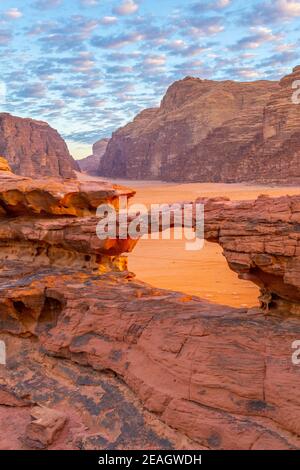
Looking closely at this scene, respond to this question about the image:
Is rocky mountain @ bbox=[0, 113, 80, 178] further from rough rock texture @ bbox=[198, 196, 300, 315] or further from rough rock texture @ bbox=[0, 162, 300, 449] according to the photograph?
rough rock texture @ bbox=[198, 196, 300, 315]

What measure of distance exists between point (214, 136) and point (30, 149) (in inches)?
1094

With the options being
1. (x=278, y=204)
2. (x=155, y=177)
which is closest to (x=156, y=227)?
(x=278, y=204)

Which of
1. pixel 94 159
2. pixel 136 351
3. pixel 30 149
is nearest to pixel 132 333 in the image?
pixel 136 351

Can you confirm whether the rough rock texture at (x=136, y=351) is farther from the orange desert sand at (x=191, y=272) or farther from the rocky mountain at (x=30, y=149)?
the rocky mountain at (x=30, y=149)

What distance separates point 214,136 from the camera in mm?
57625

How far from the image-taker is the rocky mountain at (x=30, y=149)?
6219cm

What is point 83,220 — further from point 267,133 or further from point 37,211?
point 267,133

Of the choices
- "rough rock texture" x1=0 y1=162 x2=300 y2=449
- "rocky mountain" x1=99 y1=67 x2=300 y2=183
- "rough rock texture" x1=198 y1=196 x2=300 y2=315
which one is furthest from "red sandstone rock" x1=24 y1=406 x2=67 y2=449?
"rocky mountain" x1=99 y1=67 x2=300 y2=183

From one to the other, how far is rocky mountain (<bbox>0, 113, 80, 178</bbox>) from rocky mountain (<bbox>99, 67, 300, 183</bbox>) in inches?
504

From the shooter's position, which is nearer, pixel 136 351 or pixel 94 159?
pixel 136 351

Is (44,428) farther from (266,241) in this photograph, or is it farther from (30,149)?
(30,149)

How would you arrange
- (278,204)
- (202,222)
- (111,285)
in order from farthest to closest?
1. (111,285)
2. (202,222)
3. (278,204)

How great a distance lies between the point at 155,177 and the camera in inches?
2682

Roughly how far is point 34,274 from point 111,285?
166 centimetres
